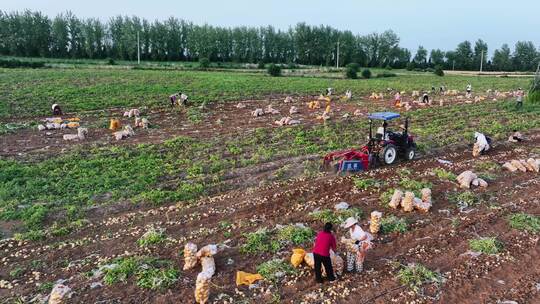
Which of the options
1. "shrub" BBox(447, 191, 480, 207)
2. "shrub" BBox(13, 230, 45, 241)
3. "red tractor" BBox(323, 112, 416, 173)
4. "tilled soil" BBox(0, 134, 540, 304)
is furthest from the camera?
"red tractor" BBox(323, 112, 416, 173)

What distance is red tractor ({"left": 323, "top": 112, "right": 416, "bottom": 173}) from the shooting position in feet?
43.5

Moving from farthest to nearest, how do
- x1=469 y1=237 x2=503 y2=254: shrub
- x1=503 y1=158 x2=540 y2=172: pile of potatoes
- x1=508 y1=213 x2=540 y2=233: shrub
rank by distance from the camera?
x1=503 y1=158 x2=540 y2=172: pile of potatoes
x1=508 y1=213 x2=540 y2=233: shrub
x1=469 y1=237 x2=503 y2=254: shrub

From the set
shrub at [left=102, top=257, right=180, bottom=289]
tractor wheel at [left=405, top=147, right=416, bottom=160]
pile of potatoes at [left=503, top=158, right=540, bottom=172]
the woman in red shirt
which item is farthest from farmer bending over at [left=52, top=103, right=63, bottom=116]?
pile of potatoes at [left=503, top=158, right=540, bottom=172]

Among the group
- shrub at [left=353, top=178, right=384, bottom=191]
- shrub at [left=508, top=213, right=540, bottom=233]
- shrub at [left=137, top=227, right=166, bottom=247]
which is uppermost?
shrub at [left=353, top=178, right=384, bottom=191]

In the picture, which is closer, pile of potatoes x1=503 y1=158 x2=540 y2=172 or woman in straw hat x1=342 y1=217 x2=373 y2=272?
woman in straw hat x1=342 y1=217 x2=373 y2=272

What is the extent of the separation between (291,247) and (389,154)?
257 inches

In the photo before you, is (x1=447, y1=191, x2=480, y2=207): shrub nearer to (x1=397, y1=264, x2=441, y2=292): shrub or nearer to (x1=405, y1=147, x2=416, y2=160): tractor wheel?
(x1=405, y1=147, x2=416, y2=160): tractor wheel

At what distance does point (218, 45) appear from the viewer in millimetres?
88250

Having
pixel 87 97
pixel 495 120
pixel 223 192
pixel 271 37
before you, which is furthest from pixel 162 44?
pixel 223 192

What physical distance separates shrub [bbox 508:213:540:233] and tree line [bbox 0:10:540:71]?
7451cm

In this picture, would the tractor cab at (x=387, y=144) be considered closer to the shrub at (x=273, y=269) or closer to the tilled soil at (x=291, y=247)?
the tilled soil at (x=291, y=247)

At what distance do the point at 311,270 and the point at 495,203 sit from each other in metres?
5.90

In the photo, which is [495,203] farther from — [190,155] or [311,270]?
[190,155]

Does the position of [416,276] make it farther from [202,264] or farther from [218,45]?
[218,45]
